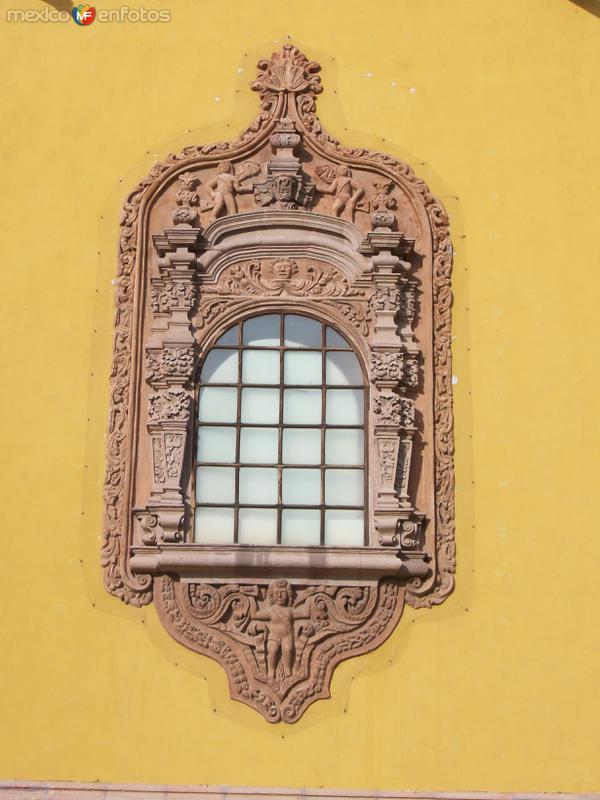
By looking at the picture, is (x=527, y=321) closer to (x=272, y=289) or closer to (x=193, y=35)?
(x=272, y=289)

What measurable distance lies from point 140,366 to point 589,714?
3.89 m

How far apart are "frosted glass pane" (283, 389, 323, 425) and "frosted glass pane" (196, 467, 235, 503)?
0.57 meters

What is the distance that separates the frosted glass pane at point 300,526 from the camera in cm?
1013

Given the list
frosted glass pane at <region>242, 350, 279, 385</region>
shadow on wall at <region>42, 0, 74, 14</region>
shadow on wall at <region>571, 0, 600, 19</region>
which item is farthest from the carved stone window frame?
shadow on wall at <region>571, 0, 600, 19</region>

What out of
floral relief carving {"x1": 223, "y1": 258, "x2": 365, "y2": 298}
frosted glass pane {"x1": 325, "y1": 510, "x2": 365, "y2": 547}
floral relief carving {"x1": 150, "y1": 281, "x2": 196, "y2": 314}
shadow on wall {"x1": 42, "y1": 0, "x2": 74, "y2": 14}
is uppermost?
shadow on wall {"x1": 42, "y1": 0, "x2": 74, "y2": 14}

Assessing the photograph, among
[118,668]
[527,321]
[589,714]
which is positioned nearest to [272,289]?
[527,321]

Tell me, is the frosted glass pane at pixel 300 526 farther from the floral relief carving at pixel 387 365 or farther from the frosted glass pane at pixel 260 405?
the floral relief carving at pixel 387 365

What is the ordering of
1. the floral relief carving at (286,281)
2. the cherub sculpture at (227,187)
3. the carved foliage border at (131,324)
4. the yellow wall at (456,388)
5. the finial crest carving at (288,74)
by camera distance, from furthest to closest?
1. the finial crest carving at (288,74)
2. the cherub sculpture at (227,187)
3. the floral relief carving at (286,281)
4. the carved foliage border at (131,324)
5. the yellow wall at (456,388)

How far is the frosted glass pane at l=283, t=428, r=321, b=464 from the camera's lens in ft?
33.8

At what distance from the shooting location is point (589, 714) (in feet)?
31.6

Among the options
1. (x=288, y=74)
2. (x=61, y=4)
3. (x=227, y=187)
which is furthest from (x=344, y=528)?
(x=61, y=4)

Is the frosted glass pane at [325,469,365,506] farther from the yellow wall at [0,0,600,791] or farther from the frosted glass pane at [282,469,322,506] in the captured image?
the yellow wall at [0,0,600,791]

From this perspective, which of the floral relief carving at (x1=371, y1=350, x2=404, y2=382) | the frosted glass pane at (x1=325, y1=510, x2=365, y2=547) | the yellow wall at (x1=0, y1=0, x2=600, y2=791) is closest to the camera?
the yellow wall at (x1=0, y1=0, x2=600, y2=791)

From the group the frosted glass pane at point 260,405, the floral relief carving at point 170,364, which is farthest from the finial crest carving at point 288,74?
the frosted glass pane at point 260,405
